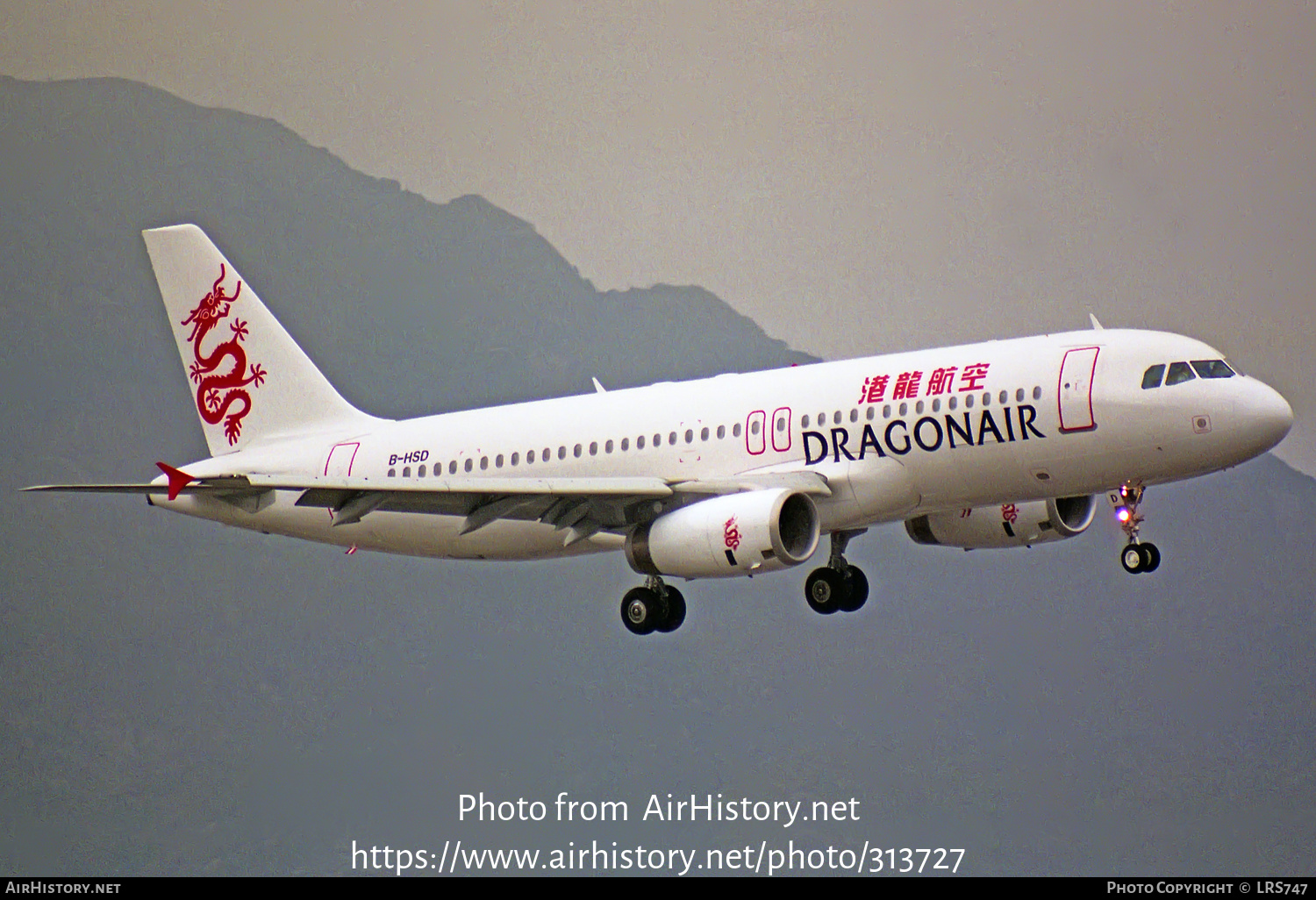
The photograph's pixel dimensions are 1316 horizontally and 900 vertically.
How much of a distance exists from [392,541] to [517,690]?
1501 inches

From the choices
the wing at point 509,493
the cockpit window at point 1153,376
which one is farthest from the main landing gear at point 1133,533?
the wing at point 509,493

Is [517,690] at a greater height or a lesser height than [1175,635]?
lesser

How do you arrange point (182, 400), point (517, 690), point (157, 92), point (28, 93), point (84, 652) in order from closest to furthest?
point (517, 690) → point (84, 652) → point (182, 400) → point (28, 93) → point (157, 92)

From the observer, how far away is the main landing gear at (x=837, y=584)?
1345 inches

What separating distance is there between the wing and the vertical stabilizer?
16.7 ft

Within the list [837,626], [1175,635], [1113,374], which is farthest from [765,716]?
[1113,374]

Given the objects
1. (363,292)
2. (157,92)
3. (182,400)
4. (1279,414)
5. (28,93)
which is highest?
(157,92)

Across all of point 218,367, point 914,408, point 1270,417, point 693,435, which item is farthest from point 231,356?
point 1270,417

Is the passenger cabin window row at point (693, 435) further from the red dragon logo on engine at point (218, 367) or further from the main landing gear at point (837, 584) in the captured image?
the red dragon logo on engine at point (218, 367)

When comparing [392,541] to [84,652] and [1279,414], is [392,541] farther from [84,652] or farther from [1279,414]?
[84,652]

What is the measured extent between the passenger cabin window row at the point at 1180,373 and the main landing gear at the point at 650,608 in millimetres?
8823

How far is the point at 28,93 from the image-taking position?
126875 mm

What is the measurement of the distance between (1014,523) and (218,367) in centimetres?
1616

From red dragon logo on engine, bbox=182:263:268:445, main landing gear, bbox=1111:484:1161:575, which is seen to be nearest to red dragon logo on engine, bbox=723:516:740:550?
main landing gear, bbox=1111:484:1161:575
